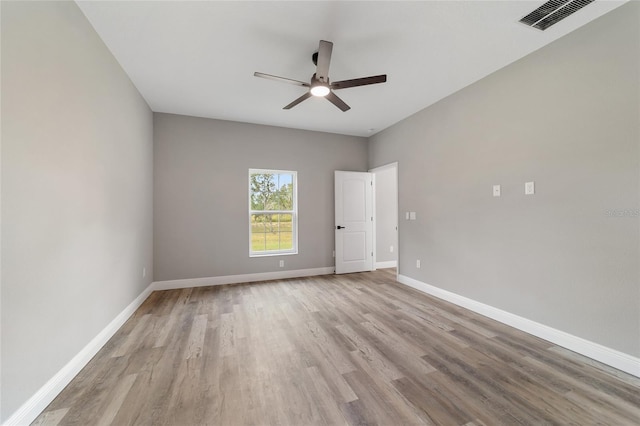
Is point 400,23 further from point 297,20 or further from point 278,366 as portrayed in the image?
point 278,366

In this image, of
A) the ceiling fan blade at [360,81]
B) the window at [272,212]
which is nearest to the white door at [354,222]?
the window at [272,212]

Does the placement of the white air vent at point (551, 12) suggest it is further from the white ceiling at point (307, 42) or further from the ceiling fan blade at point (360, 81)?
the ceiling fan blade at point (360, 81)

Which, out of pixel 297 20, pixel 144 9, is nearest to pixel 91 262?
pixel 144 9

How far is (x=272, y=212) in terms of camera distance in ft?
15.5

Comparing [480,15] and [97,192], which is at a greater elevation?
[480,15]

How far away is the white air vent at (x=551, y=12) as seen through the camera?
189cm

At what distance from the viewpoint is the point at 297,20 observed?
81.6 inches

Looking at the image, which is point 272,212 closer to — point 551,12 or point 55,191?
point 55,191

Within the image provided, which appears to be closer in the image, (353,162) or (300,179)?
(300,179)

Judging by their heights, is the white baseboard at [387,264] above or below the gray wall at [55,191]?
below

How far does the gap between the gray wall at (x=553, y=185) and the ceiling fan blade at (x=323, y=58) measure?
199 cm

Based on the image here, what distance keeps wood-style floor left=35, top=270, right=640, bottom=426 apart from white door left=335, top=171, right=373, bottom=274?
2057mm

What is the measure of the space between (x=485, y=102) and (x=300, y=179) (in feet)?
10.1

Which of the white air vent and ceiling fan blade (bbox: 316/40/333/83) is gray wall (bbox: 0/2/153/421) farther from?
the white air vent
